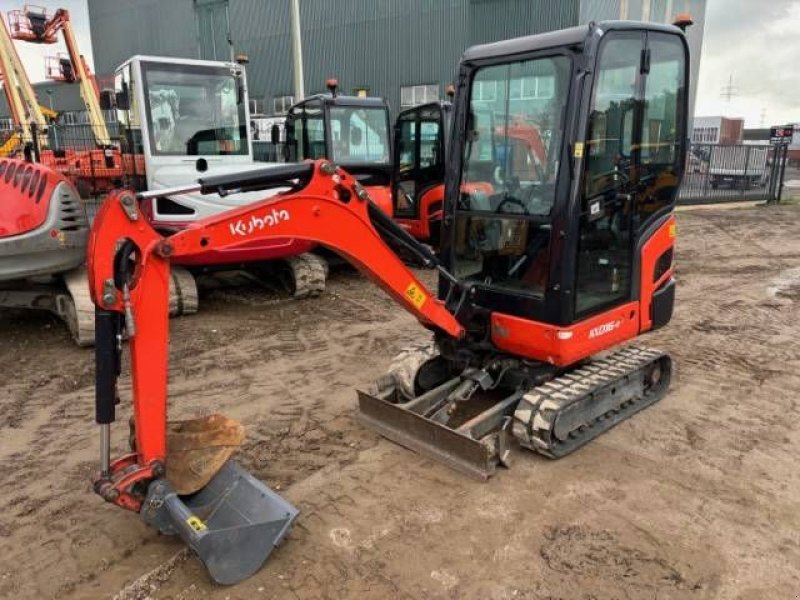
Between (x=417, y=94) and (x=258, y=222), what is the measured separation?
23432 millimetres

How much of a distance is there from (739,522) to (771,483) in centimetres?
55

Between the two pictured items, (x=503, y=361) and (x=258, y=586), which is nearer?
(x=258, y=586)

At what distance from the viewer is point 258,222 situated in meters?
3.10

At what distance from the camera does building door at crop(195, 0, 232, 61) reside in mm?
30500

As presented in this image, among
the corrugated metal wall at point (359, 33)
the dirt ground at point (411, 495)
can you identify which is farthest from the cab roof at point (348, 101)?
the corrugated metal wall at point (359, 33)

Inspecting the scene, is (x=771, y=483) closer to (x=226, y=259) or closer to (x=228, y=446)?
(x=228, y=446)

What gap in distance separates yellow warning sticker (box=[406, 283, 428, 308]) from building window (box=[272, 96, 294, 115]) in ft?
87.1

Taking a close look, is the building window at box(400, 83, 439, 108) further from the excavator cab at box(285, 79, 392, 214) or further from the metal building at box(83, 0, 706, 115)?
the excavator cab at box(285, 79, 392, 214)

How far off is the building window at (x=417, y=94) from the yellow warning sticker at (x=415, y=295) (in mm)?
21820

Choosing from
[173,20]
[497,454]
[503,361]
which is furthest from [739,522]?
[173,20]

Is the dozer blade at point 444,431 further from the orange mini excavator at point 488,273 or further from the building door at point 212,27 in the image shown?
the building door at point 212,27

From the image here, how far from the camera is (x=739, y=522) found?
133 inches

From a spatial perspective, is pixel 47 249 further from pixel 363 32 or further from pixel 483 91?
pixel 363 32

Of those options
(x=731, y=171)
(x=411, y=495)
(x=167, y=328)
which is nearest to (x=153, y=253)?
(x=167, y=328)
